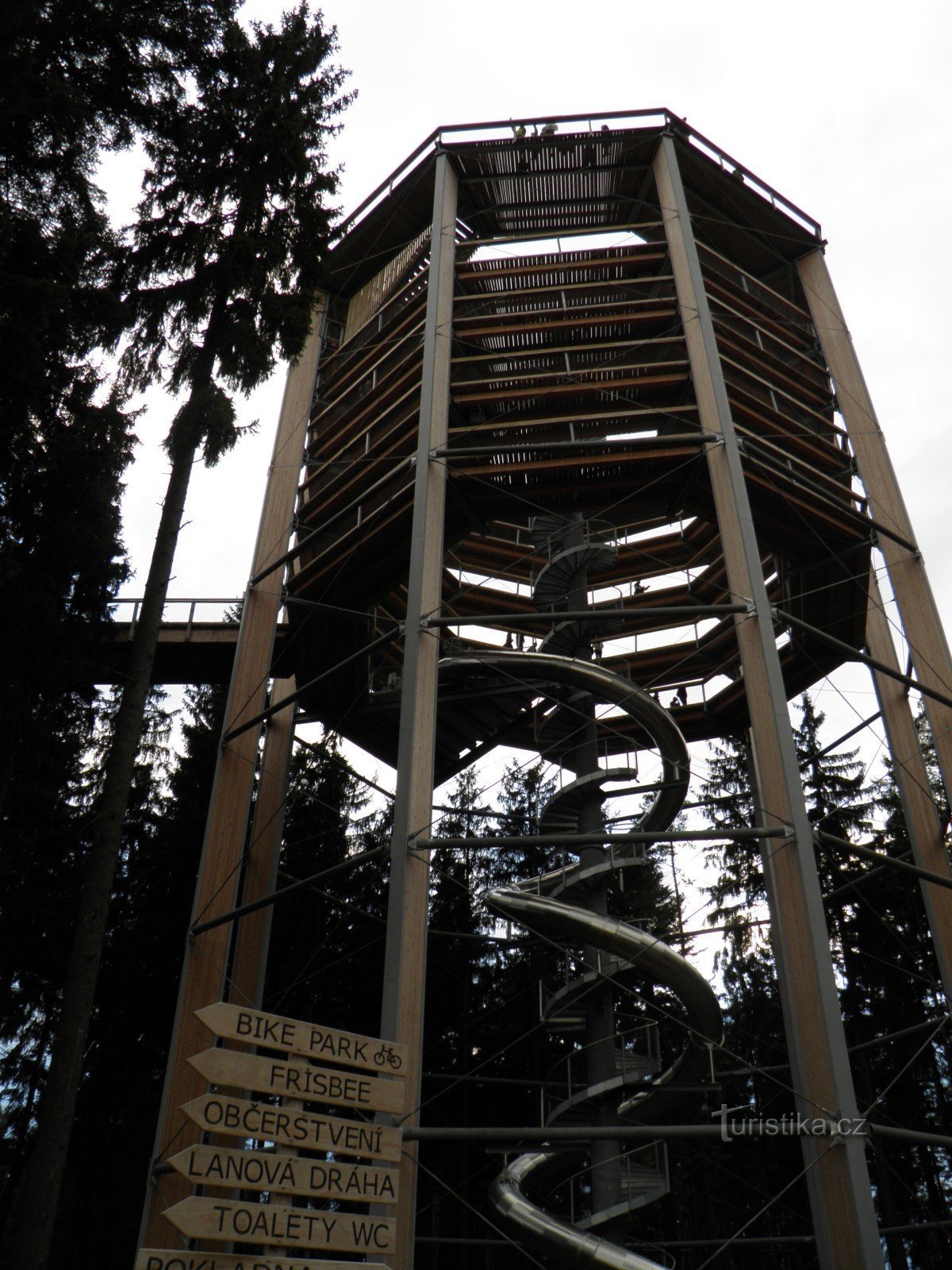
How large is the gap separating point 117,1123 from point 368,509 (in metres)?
11.3

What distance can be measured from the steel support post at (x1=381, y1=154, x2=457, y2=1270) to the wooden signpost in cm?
225

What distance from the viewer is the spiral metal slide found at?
34.1 feet

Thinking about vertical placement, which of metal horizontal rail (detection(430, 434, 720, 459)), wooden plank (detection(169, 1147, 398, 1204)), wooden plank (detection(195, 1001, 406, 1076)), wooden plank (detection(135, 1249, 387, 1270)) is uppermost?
metal horizontal rail (detection(430, 434, 720, 459))

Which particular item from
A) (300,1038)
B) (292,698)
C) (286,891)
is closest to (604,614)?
(292,698)

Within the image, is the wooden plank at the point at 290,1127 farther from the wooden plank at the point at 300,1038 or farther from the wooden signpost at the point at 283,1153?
the wooden plank at the point at 300,1038

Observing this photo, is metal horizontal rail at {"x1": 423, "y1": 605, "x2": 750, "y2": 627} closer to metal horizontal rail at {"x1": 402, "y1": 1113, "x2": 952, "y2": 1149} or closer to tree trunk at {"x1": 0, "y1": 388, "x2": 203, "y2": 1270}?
tree trunk at {"x1": 0, "y1": 388, "x2": 203, "y2": 1270}

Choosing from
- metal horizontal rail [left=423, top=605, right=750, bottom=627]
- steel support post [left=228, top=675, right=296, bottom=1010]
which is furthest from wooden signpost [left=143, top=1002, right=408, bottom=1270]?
steel support post [left=228, top=675, right=296, bottom=1010]

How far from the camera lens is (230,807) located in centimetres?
1246

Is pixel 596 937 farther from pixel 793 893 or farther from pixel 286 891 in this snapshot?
pixel 286 891

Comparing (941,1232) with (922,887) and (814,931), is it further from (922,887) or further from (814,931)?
(814,931)

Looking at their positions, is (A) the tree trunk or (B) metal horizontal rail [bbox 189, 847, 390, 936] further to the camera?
(B) metal horizontal rail [bbox 189, 847, 390, 936]

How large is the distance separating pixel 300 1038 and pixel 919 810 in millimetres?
9450

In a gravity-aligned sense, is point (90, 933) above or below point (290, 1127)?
above

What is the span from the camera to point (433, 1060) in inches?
776
